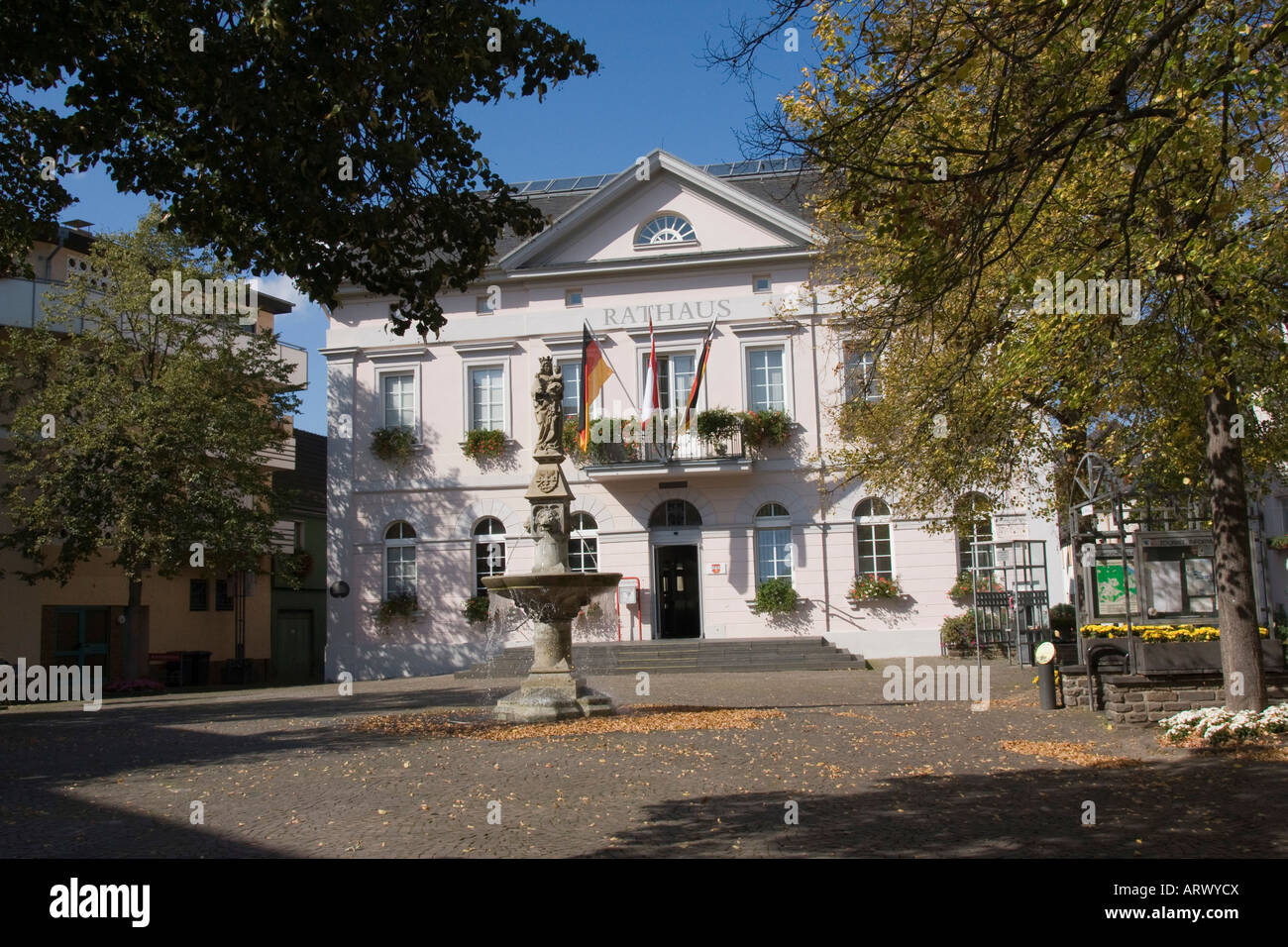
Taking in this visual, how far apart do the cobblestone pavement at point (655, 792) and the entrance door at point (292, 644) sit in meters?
23.2

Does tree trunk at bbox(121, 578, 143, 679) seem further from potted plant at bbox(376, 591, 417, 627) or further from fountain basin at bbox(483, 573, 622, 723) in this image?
fountain basin at bbox(483, 573, 622, 723)

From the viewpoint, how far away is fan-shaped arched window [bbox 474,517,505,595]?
1113 inches

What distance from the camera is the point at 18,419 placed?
2422cm

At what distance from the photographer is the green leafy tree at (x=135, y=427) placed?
24031 mm

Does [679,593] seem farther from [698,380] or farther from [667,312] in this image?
[667,312]

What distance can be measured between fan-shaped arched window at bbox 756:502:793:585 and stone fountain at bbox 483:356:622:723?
13455 millimetres

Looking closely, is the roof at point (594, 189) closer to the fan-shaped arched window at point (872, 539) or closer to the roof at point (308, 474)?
the fan-shaped arched window at point (872, 539)

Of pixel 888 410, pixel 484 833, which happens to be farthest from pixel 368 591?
pixel 484 833

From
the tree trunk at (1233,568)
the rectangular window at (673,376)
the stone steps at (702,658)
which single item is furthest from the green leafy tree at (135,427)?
the tree trunk at (1233,568)

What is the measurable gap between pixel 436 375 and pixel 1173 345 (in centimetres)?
2162

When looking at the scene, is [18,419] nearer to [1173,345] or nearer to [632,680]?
[632,680]

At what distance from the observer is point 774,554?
27234 millimetres

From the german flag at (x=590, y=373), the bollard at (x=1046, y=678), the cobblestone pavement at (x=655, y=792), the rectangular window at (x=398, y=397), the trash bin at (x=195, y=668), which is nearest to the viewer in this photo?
the cobblestone pavement at (x=655, y=792)

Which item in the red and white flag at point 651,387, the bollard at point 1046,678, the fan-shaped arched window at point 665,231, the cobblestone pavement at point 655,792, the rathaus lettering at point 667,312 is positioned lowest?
the cobblestone pavement at point 655,792
